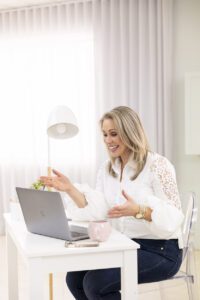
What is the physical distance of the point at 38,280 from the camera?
163 cm

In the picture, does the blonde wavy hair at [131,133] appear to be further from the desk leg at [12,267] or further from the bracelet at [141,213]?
the desk leg at [12,267]

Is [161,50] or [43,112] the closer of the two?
[161,50]

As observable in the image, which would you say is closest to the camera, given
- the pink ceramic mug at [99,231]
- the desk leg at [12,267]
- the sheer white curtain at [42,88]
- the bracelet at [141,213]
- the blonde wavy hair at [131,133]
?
the pink ceramic mug at [99,231]

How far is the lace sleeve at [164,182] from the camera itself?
199 centimetres

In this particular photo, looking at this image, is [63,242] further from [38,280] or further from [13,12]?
[13,12]

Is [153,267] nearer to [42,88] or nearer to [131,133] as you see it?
[131,133]

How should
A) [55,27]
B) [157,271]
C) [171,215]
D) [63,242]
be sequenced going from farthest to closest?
[55,27]
[157,271]
[171,215]
[63,242]

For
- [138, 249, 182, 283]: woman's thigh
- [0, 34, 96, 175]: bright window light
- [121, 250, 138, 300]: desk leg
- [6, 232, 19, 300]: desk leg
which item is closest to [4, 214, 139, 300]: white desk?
[121, 250, 138, 300]: desk leg

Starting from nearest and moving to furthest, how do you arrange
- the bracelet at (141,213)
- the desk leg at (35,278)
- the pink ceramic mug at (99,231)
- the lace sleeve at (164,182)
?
the desk leg at (35,278) < the pink ceramic mug at (99,231) < the bracelet at (141,213) < the lace sleeve at (164,182)

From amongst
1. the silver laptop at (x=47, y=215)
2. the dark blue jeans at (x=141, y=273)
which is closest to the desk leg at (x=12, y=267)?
the dark blue jeans at (x=141, y=273)

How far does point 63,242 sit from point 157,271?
1.62 feet

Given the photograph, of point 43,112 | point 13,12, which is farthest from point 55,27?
point 43,112

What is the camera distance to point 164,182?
6.66 feet

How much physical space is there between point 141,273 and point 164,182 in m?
0.39
